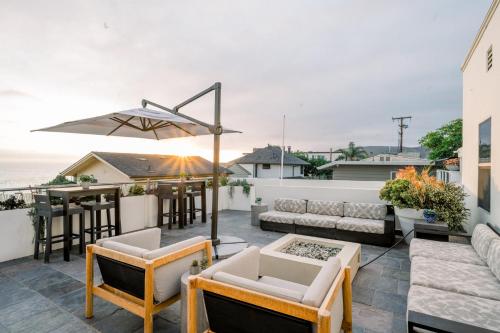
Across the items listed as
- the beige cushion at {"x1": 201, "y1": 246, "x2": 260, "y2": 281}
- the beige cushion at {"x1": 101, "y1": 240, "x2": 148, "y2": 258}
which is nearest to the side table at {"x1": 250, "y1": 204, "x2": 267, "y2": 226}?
the beige cushion at {"x1": 201, "y1": 246, "x2": 260, "y2": 281}

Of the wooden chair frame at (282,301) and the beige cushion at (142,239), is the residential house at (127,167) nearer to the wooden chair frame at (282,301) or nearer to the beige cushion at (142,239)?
the beige cushion at (142,239)

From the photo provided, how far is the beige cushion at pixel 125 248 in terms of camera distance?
217cm


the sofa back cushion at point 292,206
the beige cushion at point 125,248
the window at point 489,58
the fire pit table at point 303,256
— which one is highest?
the window at point 489,58

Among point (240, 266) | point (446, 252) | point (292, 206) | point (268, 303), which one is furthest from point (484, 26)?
point (268, 303)

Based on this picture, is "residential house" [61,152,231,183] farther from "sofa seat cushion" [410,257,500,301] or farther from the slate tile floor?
"sofa seat cushion" [410,257,500,301]

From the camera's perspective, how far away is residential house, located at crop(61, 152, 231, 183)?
47.4ft

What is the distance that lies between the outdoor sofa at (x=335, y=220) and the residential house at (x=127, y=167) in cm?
962

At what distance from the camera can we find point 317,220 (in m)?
5.20

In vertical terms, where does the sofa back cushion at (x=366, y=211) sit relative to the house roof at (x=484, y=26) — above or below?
below

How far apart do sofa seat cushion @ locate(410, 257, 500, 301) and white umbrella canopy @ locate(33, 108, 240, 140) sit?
2.95m

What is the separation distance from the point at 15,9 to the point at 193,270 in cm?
518

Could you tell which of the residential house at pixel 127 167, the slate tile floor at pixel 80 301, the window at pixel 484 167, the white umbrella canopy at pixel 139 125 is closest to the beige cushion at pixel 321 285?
the slate tile floor at pixel 80 301

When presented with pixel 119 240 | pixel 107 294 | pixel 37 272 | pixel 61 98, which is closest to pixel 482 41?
pixel 119 240

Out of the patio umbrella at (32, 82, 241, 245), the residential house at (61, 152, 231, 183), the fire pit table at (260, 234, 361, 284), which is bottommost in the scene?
the fire pit table at (260, 234, 361, 284)
